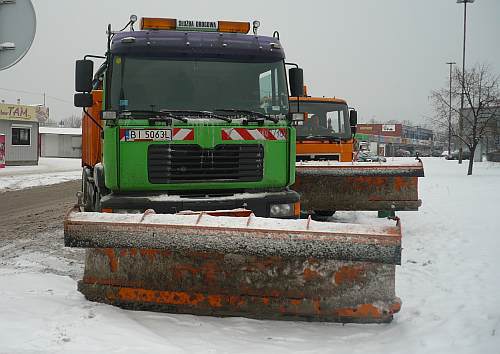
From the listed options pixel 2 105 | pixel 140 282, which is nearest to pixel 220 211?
pixel 140 282

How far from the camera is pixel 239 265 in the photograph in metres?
4.36

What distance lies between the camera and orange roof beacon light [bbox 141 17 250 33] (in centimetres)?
607

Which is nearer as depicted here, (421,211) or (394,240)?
(394,240)

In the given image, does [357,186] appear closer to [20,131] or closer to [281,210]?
[281,210]

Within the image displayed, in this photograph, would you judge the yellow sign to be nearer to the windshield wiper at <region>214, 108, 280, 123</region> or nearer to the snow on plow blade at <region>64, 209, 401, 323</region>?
the windshield wiper at <region>214, 108, 280, 123</region>

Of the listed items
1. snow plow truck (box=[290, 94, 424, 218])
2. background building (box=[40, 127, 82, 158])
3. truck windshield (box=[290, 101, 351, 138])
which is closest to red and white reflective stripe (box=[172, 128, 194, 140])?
snow plow truck (box=[290, 94, 424, 218])

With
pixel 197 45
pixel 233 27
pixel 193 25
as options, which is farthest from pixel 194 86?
pixel 233 27

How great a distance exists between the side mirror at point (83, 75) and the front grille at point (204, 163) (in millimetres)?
1214

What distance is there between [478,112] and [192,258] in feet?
84.1

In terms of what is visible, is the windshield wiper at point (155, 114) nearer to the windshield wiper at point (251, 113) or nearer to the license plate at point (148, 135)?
the license plate at point (148, 135)

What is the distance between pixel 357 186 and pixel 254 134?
3.39 metres

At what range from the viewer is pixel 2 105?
32438 mm

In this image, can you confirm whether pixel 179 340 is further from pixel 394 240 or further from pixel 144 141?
pixel 144 141

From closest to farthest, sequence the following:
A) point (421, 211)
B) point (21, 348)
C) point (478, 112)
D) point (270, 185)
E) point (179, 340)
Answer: point (21, 348) < point (179, 340) < point (270, 185) < point (421, 211) < point (478, 112)
